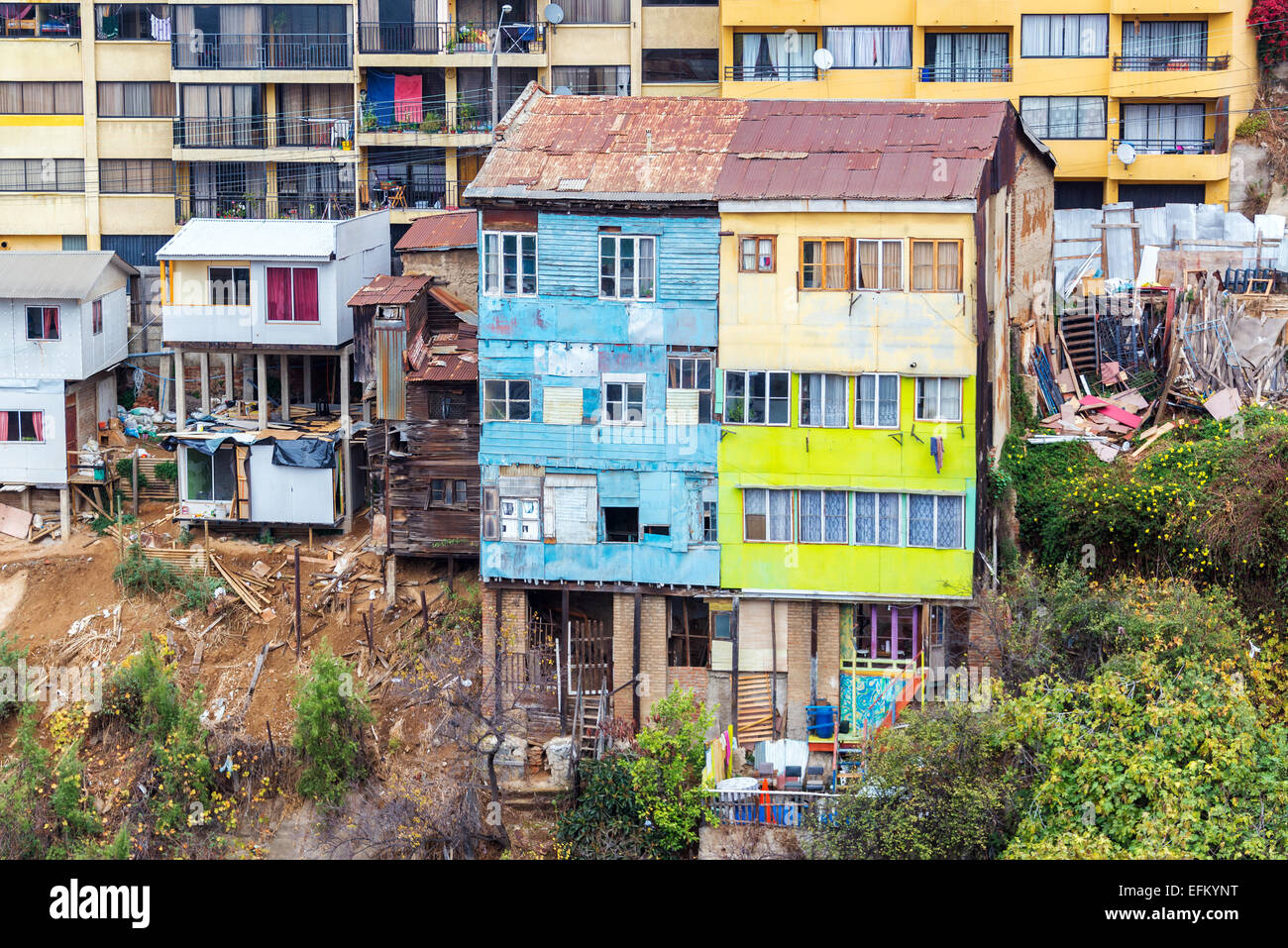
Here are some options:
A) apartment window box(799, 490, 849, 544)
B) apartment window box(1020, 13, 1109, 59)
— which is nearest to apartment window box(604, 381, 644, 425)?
apartment window box(799, 490, 849, 544)

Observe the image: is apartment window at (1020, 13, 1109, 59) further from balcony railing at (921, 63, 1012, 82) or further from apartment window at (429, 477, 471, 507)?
apartment window at (429, 477, 471, 507)

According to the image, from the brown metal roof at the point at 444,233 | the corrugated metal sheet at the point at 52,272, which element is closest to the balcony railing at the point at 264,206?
the corrugated metal sheet at the point at 52,272

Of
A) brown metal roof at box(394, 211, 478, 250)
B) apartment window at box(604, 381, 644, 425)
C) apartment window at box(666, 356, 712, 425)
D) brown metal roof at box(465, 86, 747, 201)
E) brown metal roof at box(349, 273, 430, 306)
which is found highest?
brown metal roof at box(465, 86, 747, 201)

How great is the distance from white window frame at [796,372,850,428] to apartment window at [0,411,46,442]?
21.7 meters

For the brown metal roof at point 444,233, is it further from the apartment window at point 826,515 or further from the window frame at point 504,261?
the apartment window at point 826,515

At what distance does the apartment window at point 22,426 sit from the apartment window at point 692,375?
63.4 ft

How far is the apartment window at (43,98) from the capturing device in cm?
5659

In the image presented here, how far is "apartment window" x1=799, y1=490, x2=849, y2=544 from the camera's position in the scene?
39.1 m

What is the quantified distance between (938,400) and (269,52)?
26212mm

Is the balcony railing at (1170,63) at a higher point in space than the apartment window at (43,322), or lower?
higher

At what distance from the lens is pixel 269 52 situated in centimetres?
5547

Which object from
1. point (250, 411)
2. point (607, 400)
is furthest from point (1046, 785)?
point (250, 411)
